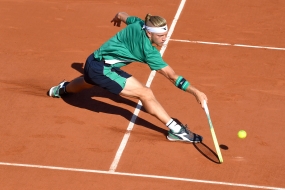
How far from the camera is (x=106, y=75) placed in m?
9.02

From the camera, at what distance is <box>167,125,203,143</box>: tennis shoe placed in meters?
9.04

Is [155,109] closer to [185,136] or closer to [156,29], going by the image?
[185,136]

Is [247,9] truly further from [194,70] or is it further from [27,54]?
[27,54]

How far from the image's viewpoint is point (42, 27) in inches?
497

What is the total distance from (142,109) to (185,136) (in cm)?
123

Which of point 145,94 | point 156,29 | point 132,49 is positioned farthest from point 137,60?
point 156,29

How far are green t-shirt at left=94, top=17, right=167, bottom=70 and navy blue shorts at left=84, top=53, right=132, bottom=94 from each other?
0.09 m

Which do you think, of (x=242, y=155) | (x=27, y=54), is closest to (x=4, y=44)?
(x=27, y=54)

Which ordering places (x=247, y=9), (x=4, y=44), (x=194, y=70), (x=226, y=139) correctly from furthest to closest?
1. (x=247, y=9)
2. (x=4, y=44)
3. (x=194, y=70)
4. (x=226, y=139)

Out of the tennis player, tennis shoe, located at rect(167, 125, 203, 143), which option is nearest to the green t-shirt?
the tennis player

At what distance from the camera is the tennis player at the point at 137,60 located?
8.46 metres

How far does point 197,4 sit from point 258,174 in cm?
617

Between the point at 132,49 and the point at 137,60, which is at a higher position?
the point at 132,49

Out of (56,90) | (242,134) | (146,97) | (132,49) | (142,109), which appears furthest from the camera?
(56,90)
